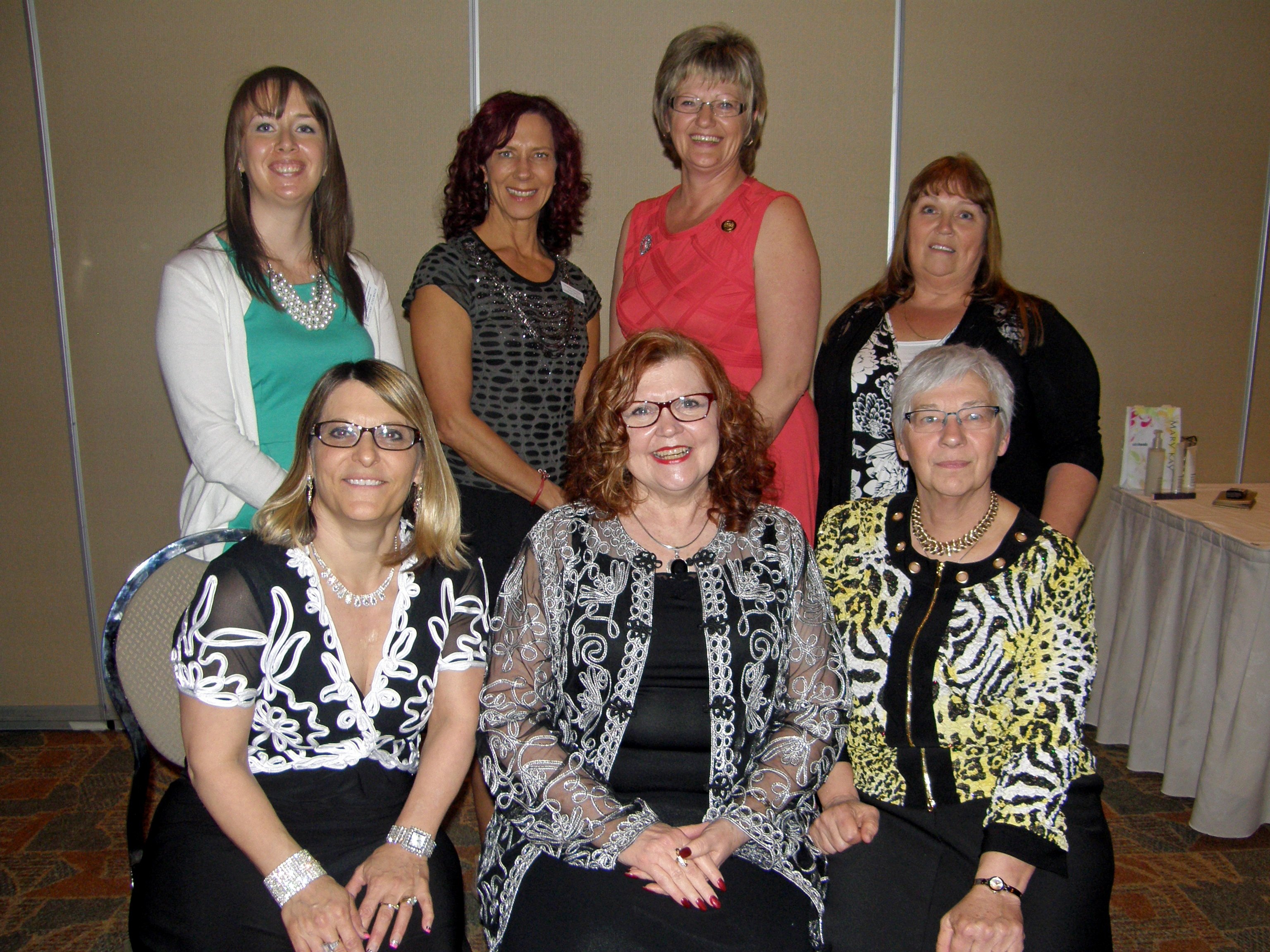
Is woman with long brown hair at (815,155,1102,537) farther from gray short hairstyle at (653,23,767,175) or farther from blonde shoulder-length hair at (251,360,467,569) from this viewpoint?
blonde shoulder-length hair at (251,360,467,569)

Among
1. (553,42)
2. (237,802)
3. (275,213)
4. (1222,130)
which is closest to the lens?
Result: (237,802)

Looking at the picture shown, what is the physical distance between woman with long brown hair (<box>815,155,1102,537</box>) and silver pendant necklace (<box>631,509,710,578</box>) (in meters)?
0.63

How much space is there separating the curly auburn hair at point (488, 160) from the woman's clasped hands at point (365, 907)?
153cm

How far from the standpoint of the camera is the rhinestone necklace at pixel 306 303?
6.77 ft

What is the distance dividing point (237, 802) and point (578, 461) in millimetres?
850

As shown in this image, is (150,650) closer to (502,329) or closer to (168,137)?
(502,329)

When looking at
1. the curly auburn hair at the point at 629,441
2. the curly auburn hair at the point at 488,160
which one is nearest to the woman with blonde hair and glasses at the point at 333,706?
the curly auburn hair at the point at 629,441

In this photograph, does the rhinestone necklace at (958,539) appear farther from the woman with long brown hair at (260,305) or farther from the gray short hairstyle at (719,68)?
the woman with long brown hair at (260,305)

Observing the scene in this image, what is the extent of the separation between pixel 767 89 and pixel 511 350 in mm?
1866

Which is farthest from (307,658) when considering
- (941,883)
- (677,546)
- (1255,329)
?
(1255,329)

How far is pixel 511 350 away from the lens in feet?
7.25

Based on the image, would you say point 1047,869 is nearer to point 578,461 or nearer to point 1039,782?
point 1039,782

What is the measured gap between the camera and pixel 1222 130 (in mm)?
3600

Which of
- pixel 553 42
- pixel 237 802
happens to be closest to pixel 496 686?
pixel 237 802
